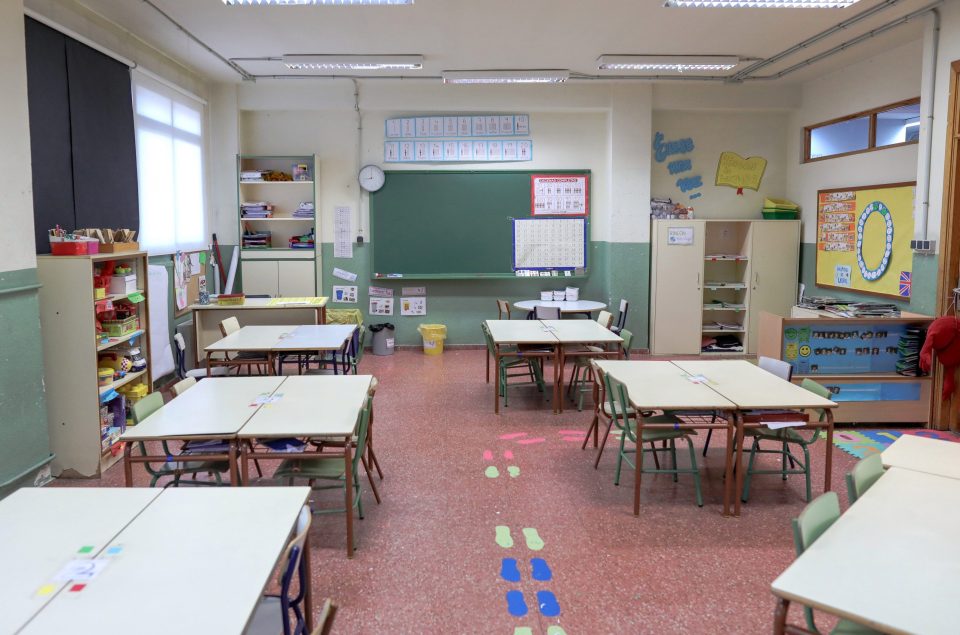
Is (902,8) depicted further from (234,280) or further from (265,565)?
(234,280)

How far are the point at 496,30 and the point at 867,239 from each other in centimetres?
439

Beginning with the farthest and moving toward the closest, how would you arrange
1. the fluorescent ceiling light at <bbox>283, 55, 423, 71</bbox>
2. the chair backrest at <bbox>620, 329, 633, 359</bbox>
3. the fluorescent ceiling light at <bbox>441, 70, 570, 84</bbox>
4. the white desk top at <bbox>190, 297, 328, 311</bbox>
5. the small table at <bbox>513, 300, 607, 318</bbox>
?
the small table at <bbox>513, 300, 607, 318</bbox>
the fluorescent ceiling light at <bbox>441, 70, 570, 84</bbox>
the white desk top at <bbox>190, 297, 328, 311</bbox>
the fluorescent ceiling light at <bbox>283, 55, 423, 71</bbox>
the chair backrest at <bbox>620, 329, 633, 359</bbox>

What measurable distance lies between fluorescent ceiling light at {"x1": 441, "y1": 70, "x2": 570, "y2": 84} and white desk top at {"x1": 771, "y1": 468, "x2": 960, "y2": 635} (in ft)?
20.4

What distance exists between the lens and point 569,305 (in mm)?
8406

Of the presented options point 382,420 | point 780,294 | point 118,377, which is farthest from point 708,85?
point 118,377

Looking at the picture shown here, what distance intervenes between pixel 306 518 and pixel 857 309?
5392mm

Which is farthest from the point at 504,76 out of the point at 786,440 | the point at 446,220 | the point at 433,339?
the point at 786,440

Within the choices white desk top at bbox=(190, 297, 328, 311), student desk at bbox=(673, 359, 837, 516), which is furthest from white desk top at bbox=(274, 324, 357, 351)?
student desk at bbox=(673, 359, 837, 516)

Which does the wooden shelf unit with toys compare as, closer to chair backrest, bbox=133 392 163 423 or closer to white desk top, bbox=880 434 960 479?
chair backrest, bbox=133 392 163 423

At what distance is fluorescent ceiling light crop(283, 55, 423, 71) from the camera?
7073mm

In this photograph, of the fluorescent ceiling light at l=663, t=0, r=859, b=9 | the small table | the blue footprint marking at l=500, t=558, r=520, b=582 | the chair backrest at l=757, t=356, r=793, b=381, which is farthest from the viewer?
the small table

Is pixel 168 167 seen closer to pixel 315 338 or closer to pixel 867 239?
pixel 315 338

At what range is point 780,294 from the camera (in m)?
8.77

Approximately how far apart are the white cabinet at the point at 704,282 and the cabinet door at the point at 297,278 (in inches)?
169
